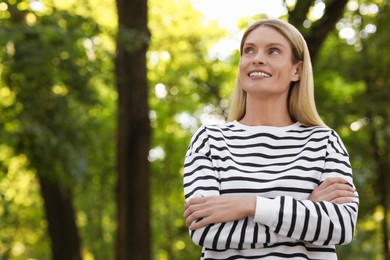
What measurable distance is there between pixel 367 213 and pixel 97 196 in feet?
36.5

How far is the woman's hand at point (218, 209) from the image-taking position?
107 inches

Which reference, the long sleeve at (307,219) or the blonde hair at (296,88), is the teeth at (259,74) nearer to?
the blonde hair at (296,88)

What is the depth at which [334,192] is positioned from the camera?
2783 millimetres

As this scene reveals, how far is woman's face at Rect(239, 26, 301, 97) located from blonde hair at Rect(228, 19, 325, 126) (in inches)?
1.0

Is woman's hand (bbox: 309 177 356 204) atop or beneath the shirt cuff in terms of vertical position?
atop

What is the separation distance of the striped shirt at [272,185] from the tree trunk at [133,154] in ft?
26.0

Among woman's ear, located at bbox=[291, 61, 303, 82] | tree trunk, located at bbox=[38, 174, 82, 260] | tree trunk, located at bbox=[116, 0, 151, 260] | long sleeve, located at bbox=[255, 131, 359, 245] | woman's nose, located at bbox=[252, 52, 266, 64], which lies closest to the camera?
long sleeve, located at bbox=[255, 131, 359, 245]

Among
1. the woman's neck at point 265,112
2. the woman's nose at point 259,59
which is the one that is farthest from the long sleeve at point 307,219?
the woman's nose at point 259,59

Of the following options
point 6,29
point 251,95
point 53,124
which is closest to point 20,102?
point 53,124

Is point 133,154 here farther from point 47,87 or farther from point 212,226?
point 212,226

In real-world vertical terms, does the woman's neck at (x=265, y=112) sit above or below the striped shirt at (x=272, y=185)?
above

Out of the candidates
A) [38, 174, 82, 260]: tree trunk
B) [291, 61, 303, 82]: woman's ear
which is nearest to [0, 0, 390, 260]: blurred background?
[38, 174, 82, 260]: tree trunk

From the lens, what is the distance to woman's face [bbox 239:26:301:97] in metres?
2.95

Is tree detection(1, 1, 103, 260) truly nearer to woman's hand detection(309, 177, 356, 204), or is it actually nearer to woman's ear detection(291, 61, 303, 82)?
woman's ear detection(291, 61, 303, 82)
